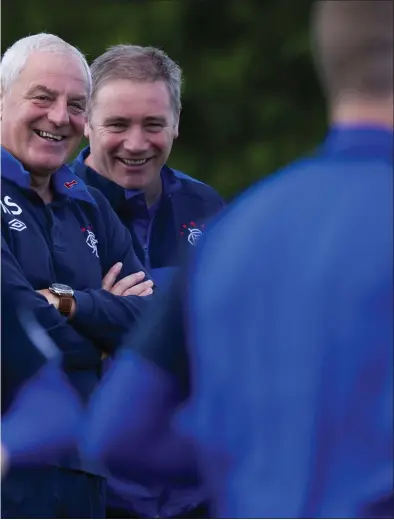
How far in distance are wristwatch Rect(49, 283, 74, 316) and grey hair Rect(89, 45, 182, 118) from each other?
2.61ft

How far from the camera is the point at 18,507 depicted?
10.2 ft

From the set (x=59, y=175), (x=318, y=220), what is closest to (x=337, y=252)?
(x=318, y=220)

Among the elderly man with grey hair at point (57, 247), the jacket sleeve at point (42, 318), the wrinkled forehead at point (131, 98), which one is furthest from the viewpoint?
the wrinkled forehead at point (131, 98)

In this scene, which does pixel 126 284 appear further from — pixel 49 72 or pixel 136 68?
pixel 136 68

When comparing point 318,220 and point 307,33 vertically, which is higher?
point 318,220

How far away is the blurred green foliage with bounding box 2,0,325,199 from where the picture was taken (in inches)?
507

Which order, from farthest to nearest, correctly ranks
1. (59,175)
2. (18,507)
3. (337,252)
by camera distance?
(59,175) < (18,507) < (337,252)

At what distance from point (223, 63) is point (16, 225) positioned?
10.4 meters

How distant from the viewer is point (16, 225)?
3215mm

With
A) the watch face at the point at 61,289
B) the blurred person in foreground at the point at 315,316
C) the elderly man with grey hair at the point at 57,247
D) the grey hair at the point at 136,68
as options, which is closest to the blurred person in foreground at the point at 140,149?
the grey hair at the point at 136,68

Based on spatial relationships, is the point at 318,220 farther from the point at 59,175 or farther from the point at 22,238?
the point at 59,175

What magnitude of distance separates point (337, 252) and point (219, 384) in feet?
0.78

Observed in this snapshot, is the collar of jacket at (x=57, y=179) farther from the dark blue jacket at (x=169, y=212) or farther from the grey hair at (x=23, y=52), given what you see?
the dark blue jacket at (x=169, y=212)

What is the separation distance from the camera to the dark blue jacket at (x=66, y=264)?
3.18m
